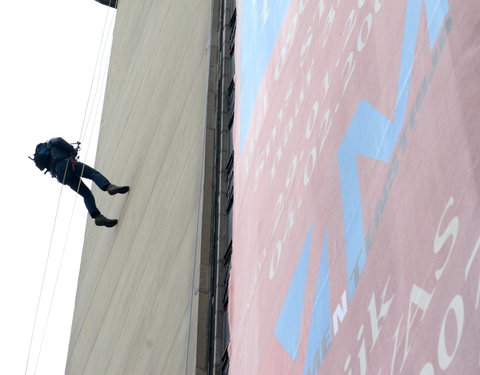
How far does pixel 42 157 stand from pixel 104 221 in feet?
4.66

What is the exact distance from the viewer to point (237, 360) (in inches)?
402

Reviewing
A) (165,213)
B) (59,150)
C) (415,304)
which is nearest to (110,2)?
(59,150)

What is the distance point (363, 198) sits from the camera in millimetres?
7398

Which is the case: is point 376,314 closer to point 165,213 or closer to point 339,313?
point 339,313

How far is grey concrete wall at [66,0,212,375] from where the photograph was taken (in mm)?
14078

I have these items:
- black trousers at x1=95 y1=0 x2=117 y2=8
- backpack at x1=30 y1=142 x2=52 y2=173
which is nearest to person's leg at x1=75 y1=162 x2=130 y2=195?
backpack at x1=30 y1=142 x2=52 y2=173

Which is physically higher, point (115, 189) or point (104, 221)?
point (115, 189)

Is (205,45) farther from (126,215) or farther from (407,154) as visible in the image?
(407,154)

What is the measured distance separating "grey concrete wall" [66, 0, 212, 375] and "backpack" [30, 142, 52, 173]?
1488 millimetres

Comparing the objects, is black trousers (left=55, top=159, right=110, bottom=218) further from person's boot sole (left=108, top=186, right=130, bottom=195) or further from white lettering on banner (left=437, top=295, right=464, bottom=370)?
white lettering on banner (left=437, top=295, right=464, bottom=370)

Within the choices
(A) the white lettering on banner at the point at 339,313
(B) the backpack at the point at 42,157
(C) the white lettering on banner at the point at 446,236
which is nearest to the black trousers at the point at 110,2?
(B) the backpack at the point at 42,157

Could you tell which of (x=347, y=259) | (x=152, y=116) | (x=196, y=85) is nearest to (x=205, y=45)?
(x=196, y=85)

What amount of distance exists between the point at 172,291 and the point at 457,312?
8848 mm

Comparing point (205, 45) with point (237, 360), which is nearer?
point (237, 360)
